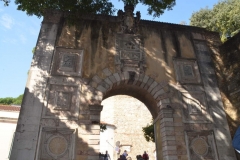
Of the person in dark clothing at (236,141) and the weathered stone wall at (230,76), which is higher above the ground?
the weathered stone wall at (230,76)

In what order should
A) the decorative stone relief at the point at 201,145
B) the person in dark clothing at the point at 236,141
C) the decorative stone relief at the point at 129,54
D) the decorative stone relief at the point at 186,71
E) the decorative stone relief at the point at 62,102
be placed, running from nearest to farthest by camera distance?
the person in dark clothing at the point at 236,141 < the decorative stone relief at the point at 62,102 < the decorative stone relief at the point at 201,145 < the decorative stone relief at the point at 129,54 < the decorative stone relief at the point at 186,71

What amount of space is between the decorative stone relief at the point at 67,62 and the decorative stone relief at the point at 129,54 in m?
1.39

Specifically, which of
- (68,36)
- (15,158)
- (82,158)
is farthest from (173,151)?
(68,36)

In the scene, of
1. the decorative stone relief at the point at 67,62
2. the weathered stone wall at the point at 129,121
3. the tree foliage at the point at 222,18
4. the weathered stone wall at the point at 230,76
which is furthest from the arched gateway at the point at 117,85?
the weathered stone wall at the point at 129,121

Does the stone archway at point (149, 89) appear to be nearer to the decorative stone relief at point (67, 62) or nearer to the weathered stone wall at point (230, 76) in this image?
the decorative stone relief at point (67, 62)

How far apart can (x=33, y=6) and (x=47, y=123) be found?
4.93m

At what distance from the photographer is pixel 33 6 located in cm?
886

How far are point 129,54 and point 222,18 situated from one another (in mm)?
12753

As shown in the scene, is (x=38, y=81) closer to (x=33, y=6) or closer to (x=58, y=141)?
(x=58, y=141)

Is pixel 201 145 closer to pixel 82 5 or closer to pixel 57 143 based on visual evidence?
pixel 57 143

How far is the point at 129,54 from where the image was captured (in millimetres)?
8383

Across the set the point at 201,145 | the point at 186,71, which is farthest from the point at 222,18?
the point at 201,145

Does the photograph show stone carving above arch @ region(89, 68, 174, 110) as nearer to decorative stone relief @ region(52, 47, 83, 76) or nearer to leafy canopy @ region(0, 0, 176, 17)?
decorative stone relief @ region(52, 47, 83, 76)

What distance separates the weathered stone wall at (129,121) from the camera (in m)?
19.8
